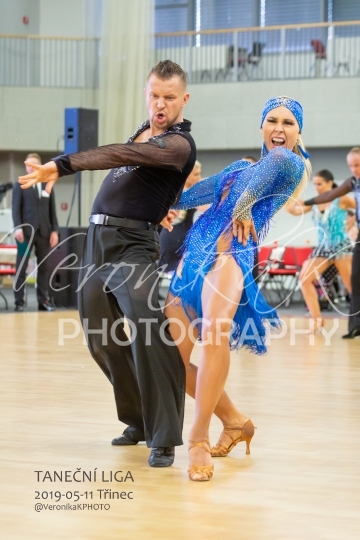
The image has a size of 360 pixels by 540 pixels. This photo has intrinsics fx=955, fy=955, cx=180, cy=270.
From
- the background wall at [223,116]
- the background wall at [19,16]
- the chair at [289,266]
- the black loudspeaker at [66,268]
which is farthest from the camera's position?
the background wall at [19,16]

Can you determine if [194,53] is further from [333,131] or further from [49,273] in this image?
[49,273]

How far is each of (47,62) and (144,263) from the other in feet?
45.6

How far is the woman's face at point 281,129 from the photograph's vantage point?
134 inches

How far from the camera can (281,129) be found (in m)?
3.40

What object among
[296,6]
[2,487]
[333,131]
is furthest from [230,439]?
[296,6]

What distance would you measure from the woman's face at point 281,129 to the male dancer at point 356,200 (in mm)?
4548

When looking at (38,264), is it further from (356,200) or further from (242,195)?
(242,195)

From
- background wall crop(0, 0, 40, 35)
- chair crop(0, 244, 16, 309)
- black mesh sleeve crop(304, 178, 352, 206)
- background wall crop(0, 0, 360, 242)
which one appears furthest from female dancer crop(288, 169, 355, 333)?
background wall crop(0, 0, 40, 35)

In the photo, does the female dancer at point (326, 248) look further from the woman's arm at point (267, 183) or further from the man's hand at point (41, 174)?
the man's hand at point (41, 174)

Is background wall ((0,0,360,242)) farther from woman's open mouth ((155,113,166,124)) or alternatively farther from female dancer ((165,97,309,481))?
woman's open mouth ((155,113,166,124))

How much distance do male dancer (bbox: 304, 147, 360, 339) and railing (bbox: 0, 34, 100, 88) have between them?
8.93 m

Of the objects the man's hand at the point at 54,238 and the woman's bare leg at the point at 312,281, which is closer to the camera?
the woman's bare leg at the point at 312,281

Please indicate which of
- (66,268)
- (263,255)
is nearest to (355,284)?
(66,268)

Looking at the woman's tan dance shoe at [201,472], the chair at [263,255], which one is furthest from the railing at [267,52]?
the woman's tan dance shoe at [201,472]
